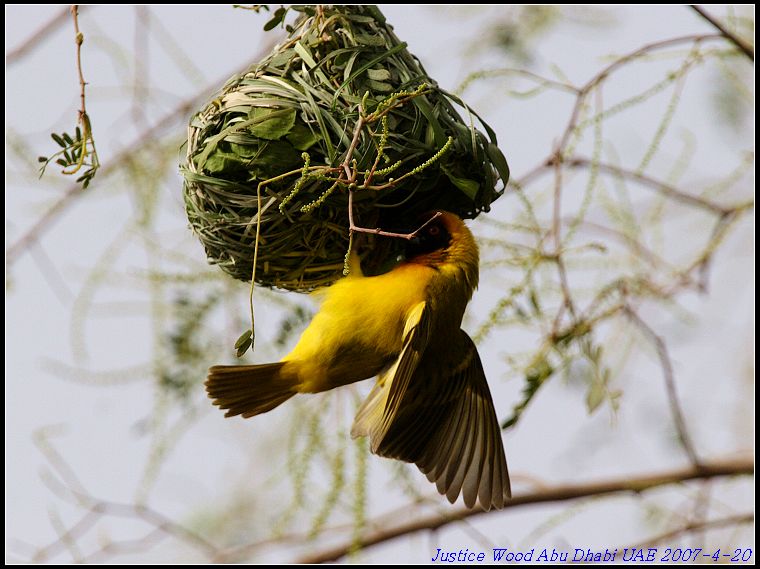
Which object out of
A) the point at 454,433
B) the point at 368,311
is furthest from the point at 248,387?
the point at 454,433

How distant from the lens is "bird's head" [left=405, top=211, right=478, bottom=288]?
2957mm

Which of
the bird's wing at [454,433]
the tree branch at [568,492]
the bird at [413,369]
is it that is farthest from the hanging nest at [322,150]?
the tree branch at [568,492]

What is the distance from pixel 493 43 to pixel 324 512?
2260 millimetres

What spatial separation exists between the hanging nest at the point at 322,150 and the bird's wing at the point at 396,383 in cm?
28

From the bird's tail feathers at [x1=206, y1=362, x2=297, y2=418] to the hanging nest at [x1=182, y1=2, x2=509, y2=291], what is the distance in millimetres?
283

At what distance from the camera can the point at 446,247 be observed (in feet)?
9.80

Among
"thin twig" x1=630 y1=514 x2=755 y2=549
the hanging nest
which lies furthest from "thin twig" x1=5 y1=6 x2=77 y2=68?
"thin twig" x1=630 y1=514 x2=755 y2=549

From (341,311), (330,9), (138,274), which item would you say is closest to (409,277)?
(341,311)

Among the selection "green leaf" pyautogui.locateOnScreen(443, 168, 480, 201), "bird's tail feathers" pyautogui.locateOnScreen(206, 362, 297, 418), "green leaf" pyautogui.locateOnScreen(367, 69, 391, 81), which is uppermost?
"green leaf" pyautogui.locateOnScreen(367, 69, 391, 81)

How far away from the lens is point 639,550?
4250 mm

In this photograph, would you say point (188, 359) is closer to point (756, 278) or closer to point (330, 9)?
point (330, 9)

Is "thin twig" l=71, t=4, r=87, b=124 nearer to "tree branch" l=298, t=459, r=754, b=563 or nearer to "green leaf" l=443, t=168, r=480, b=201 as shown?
"green leaf" l=443, t=168, r=480, b=201

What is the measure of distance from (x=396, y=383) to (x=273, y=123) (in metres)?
0.76

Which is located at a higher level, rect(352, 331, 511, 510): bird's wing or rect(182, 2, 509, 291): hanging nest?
rect(182, 2, 509, 291): hanging nest
